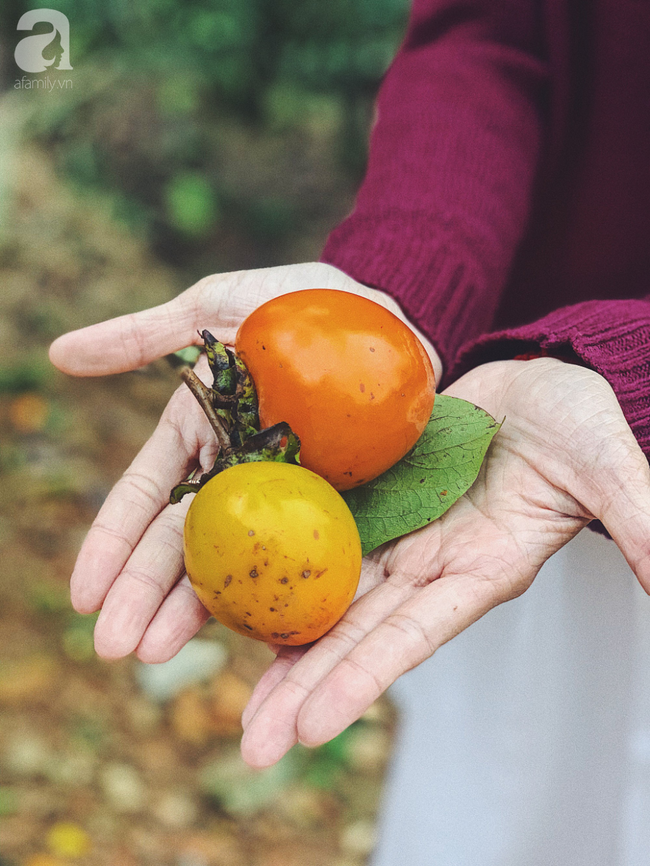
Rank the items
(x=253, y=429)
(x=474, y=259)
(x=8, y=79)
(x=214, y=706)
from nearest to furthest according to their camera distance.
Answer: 1. (x=253, y=429)
2. (x=474, y=259)
3. (x=214, y=706)
4. (x=8, y=79)

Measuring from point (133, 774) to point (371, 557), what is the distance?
176 cm

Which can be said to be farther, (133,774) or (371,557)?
(133,774)

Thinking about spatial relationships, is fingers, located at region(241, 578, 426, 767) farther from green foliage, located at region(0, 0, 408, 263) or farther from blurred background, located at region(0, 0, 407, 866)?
green foliage, located at region(0, 0, 408, 263)

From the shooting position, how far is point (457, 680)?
2994mm

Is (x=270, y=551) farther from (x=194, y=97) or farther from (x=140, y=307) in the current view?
(x=194, y=97)

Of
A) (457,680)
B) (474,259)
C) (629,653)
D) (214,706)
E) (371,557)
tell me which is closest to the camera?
(371,557)

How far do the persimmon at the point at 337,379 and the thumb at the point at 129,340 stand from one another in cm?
56

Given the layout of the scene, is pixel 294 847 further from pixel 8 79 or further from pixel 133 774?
pixel 8 79

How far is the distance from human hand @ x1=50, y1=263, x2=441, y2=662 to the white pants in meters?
0.92

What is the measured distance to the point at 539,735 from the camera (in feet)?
8.54

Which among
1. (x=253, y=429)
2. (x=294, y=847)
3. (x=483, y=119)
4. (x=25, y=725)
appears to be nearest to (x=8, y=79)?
(x=483, y=119)

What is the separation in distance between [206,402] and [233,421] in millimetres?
96

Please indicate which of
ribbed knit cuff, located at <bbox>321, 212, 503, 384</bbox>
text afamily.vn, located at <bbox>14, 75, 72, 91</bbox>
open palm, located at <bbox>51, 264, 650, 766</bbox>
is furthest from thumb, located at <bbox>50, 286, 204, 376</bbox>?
text afamily.vn, located at <bbox>14, 75, 72, 91</bbox>

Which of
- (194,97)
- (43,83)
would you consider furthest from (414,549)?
(43,83)
